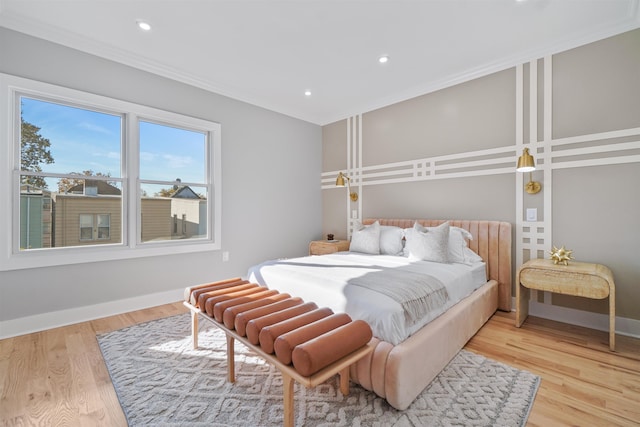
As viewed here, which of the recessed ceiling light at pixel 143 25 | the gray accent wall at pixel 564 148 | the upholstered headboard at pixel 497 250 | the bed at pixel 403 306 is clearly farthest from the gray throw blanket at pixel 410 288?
the recessed ceiling light at pixel 143 25

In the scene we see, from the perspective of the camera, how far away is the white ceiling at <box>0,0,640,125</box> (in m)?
2.31

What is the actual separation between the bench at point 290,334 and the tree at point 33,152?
2.02 metres

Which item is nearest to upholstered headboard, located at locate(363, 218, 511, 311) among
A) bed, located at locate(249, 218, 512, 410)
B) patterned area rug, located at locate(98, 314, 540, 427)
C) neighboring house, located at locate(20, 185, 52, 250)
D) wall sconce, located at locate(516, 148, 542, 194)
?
bed, located at locate(249, 218, 512, 410)

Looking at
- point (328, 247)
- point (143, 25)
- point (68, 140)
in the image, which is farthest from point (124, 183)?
point (328, 247)

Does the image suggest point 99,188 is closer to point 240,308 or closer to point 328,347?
point 240,308

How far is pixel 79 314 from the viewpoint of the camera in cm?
278

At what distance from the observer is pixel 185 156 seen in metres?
3.65

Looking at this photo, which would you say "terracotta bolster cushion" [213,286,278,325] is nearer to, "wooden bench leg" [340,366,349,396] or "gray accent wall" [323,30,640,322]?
"wooden bench leg" [340,366,349,396]

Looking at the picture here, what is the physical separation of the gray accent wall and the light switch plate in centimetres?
3

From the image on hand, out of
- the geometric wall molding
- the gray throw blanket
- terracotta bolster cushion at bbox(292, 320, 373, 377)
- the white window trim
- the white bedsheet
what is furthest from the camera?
the geometric wall molding

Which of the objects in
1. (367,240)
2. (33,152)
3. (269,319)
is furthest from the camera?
(367,240)

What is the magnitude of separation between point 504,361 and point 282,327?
1741 mm

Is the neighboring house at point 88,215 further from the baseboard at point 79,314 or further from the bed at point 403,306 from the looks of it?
the bed at point 403,306

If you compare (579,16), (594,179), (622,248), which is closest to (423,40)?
(579,16)
